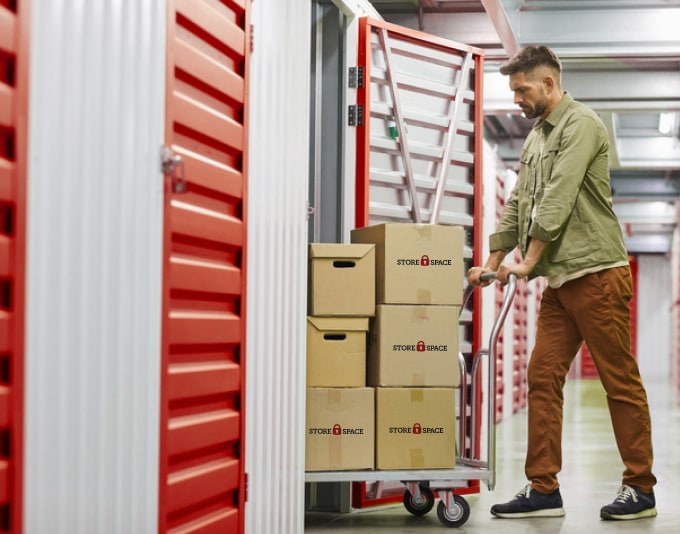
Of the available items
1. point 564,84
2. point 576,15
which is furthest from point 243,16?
point 564,84

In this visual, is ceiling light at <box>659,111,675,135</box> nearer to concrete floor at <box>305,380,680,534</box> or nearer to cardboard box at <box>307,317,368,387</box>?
concrete floor at <box>305,380,680,534</box>

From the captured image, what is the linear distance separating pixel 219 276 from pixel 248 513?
2.50 ft

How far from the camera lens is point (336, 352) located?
4.06 metres

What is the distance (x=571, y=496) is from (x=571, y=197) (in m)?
1.64

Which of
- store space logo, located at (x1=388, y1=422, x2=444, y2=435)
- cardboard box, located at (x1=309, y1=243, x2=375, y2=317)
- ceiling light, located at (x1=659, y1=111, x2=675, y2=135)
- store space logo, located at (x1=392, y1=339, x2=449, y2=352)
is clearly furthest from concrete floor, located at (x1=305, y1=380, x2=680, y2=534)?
ceiling light, located at (x1=659, y1=111, x2=675, y2=135)

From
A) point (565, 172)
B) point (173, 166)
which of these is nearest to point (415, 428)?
point (565, 172)

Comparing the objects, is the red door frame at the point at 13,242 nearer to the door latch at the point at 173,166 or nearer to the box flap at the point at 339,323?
the door latch at the point at 173,166

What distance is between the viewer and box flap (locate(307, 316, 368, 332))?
4.04 m

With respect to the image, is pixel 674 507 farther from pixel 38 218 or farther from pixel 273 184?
pixel 38 218

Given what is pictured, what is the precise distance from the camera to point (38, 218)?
212 cm

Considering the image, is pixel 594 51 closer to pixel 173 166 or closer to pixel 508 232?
pixel 508 232

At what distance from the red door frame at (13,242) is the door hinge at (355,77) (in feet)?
8.90

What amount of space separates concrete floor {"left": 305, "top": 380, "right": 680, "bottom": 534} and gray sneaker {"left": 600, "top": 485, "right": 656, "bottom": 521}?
4 cm

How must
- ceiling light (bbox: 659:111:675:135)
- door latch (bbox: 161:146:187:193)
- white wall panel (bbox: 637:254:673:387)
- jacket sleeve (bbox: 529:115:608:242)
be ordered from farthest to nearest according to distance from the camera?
white wall panel (bbox: 637:254:673:387)
ceiling light (bbox: 659:111:675:135)
jacket sleeve (bbox: 529:115:608:242)
door latch (bbox: 161:146:187:193)
